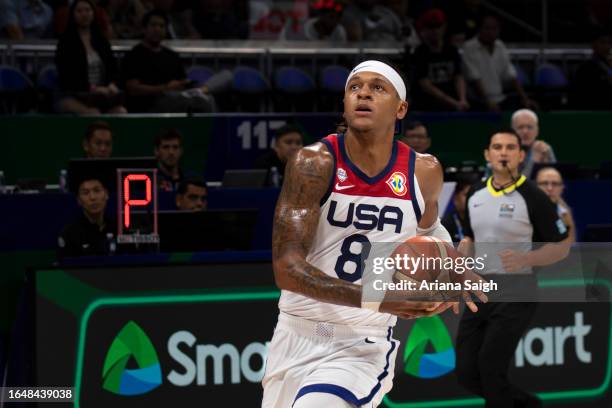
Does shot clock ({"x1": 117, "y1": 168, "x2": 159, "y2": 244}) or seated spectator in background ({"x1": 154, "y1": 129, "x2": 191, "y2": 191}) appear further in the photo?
seated spectator in background ({"x1": 154, "y1": 129, "x2": 191, "y2": 191})

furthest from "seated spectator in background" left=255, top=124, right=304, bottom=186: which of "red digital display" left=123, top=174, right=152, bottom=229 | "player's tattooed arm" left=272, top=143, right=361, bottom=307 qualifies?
"player's tattooed arm" left=272, top=143, right=361, bottom=307

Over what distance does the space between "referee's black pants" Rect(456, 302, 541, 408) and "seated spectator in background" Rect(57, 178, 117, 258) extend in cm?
260

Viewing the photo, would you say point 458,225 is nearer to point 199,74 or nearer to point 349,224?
point 349,224

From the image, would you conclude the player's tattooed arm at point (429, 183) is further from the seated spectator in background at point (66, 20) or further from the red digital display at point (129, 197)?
the seated spectator in background at point (66, 20)

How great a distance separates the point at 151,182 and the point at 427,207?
2.89 m

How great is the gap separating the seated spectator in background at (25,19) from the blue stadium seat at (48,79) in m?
1.04

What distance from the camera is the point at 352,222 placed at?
457 cm

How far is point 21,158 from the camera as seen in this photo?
35.5ft

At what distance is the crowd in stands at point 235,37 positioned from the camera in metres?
11.2

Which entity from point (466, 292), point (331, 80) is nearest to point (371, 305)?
point (466, 292)

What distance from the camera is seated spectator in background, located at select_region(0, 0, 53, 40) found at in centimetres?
1254

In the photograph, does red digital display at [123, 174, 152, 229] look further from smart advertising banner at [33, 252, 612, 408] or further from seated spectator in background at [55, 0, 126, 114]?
seated spectator in background at [55, 0, 126, 114]

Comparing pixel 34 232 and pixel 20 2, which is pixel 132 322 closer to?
pixel 34 232

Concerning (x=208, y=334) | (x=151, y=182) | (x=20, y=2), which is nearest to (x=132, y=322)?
(x=208, y=334)
